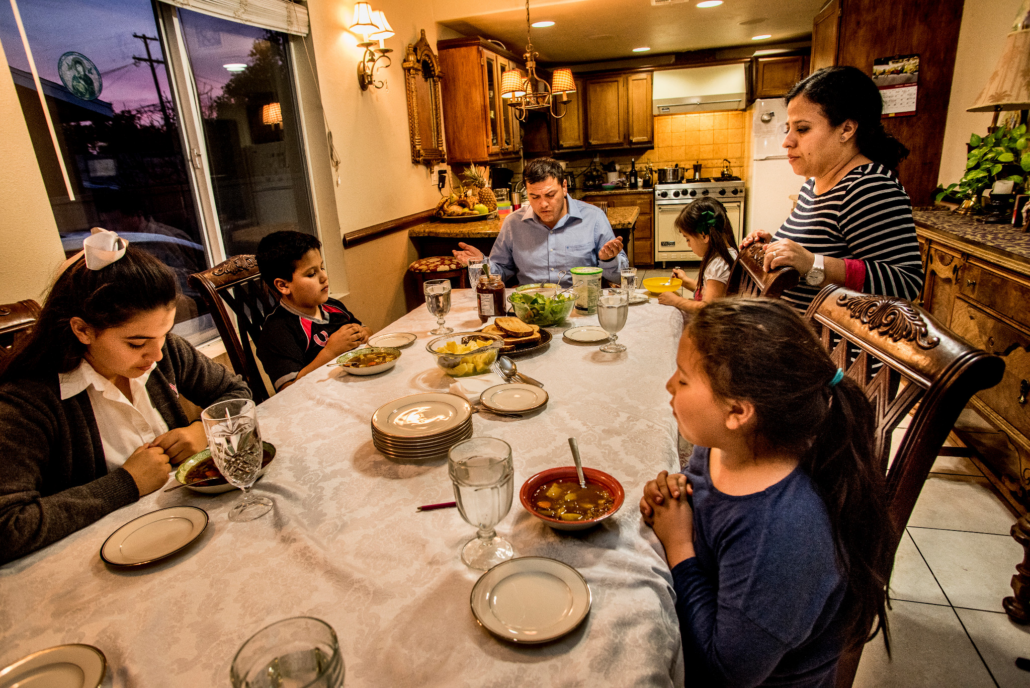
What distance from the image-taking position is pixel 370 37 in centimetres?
347

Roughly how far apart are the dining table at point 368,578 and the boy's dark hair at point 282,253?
0.86 meters

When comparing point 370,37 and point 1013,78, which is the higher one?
point 370,37

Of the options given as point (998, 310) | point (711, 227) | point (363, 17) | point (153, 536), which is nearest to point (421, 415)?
point (153, 536)

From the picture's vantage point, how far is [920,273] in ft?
5.08

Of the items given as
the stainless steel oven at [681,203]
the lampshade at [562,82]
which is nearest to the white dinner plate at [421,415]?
the lampshade at [562,82]

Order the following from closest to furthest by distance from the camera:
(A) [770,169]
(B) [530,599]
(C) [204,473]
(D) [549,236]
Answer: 1. (B) [530,599]
2. (C) [204,473]
3. (D) [549,236]
4. (A) [770,169]

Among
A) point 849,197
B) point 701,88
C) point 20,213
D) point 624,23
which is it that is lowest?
point 849,197

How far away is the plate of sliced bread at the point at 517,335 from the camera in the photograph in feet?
5.43

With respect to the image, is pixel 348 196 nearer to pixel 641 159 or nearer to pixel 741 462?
pixel 741 462

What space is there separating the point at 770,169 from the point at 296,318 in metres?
6.14

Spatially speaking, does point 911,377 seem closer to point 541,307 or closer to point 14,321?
point 541,307

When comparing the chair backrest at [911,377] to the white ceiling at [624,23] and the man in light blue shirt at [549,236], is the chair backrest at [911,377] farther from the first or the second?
the white ceiling at [624,23]

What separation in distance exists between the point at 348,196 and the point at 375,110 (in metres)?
0.72

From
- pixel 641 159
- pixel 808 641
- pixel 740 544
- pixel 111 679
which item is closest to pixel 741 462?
pixel 740 544
